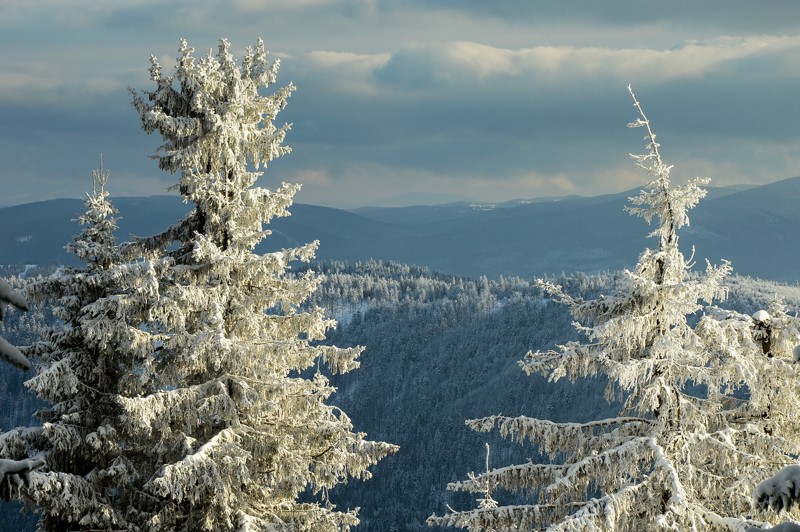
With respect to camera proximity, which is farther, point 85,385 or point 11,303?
point 85,385

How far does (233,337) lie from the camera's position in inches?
593

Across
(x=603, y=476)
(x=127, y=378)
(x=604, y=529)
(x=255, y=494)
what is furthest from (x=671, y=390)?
(x=127, y=378)

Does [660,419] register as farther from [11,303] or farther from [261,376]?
[11,303]

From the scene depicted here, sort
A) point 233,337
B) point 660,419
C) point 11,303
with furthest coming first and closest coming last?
point 233,337
point 660,419
point 11,303

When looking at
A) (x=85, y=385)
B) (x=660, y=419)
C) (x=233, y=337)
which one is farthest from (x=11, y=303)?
(x=85, y=385)

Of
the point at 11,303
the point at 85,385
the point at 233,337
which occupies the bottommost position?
the point at 85,385

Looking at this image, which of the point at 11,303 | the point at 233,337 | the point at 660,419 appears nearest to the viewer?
the point at 11,303

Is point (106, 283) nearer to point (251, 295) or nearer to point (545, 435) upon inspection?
point (251, 295)

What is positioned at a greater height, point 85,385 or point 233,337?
point 233,337

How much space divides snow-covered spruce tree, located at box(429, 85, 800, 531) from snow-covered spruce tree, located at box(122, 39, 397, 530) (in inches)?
175

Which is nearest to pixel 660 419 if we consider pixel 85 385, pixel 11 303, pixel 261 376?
pixel 261 376

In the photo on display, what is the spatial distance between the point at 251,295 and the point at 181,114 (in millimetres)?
4109

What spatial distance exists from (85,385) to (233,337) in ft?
10.8

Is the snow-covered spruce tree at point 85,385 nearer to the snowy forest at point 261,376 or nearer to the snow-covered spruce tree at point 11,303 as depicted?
the snowy forest at point 261,376
